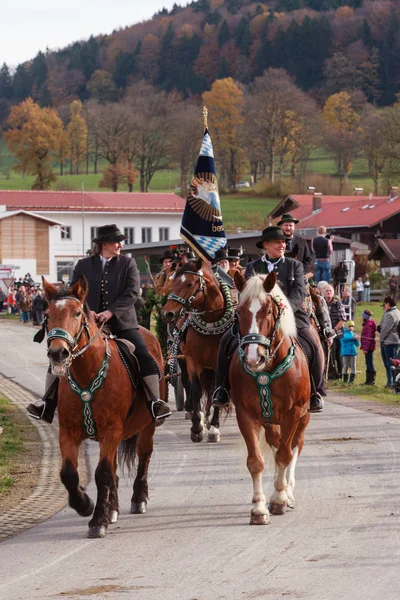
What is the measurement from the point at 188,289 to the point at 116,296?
13.9 ft

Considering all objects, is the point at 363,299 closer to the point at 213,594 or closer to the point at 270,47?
the point at 213,594

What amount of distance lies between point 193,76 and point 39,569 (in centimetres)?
19460

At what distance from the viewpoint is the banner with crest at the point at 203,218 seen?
1908 cm

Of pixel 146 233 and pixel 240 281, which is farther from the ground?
pixel 240 281

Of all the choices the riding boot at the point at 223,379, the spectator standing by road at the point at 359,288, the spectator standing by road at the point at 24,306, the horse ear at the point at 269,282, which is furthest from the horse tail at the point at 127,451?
the spectator standing by road at the point at 359,288

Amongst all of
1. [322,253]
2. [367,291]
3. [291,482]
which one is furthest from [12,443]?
[367,291]

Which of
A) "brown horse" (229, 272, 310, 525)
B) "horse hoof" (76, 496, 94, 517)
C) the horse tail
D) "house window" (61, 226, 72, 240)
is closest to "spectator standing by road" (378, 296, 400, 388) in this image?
"brown horse" (229, 272, 310, 525)

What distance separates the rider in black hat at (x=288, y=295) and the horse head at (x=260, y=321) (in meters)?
1.05

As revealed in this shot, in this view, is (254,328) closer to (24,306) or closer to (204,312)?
(204,312)

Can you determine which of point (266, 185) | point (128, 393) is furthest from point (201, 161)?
point (266, 185)

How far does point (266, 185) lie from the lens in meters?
112

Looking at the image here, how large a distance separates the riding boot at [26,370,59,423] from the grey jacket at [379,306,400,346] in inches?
536

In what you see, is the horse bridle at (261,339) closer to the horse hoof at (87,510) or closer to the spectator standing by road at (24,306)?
the horse hoof at (87,510)

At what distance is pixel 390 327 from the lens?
876 inches
